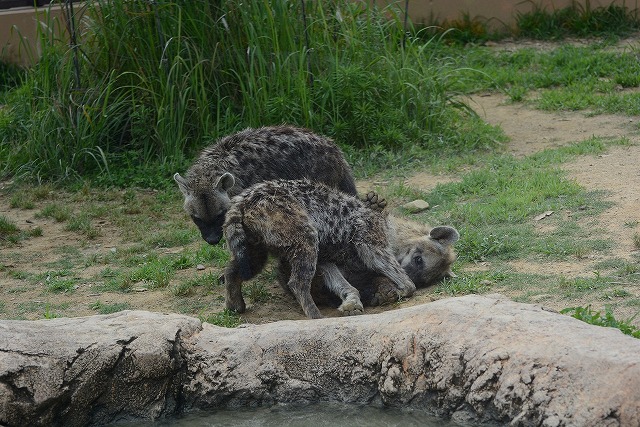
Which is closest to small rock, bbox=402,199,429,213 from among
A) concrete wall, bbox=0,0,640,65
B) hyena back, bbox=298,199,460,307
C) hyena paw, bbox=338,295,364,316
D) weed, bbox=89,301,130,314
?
hyena back, bbox=298,199,460,307

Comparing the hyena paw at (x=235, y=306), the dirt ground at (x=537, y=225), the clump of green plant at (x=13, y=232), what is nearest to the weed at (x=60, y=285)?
the dirt ground at (x=537, y=225)

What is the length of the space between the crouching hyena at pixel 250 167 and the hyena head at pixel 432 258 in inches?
36.9

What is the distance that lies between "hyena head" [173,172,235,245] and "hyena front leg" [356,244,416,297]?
3.08 feet

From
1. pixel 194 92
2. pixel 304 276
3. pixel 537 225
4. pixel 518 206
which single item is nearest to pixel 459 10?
pixel 194 92

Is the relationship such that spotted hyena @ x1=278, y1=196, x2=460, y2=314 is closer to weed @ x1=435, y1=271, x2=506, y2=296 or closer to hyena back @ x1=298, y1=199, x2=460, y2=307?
hyena back @ x1=298, y1=199, x2=460, y2=307

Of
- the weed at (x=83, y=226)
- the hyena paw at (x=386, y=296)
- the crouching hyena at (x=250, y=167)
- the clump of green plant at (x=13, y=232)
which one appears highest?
the crouching hyena at (x=250, y=167)

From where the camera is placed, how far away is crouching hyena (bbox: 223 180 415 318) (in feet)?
15.8

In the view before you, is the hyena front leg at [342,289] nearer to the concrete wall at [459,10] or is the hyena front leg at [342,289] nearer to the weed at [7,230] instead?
the weed at [7,230]

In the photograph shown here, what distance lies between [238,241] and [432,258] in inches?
45.2

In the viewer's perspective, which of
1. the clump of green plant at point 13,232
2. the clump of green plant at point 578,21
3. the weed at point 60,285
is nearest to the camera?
the weed at point 60,285

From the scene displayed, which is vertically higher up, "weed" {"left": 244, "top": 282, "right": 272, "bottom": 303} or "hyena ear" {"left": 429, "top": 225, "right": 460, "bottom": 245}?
"hyena ear" {"left": 429, "top": 225, "right": 460, "bottom": 245}

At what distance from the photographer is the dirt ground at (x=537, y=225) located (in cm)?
515

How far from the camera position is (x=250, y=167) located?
237 inches

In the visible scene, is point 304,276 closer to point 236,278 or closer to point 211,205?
point 236,278
